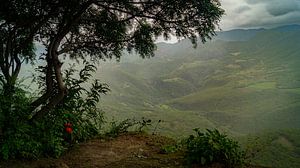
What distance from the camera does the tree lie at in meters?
9.75

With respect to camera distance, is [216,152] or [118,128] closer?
[216,152]

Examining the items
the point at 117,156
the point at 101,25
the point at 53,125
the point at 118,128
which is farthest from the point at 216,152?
the point at 101,25

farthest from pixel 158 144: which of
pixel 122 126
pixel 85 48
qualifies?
pixel 85 48

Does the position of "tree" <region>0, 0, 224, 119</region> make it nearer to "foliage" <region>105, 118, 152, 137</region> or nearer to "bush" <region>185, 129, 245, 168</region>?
"foliage" <region>105, 118, 152, 137</region>

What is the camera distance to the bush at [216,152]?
7809mm

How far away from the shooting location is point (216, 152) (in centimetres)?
791

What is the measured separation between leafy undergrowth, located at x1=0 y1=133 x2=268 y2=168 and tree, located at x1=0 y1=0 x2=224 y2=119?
1.50 m

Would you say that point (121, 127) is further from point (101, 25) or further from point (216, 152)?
point (216, 152)

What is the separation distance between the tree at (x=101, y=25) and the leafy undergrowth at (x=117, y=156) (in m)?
1.50

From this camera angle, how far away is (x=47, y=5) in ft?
33.8

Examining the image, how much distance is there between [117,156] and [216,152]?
9.08ft

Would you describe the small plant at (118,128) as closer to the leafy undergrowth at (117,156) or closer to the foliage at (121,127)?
the foliage at (121,127)

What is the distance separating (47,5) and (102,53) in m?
3.41

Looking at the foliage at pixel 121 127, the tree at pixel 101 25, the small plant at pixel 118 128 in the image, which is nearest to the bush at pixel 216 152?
the tree at pixel 101 25
